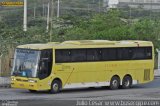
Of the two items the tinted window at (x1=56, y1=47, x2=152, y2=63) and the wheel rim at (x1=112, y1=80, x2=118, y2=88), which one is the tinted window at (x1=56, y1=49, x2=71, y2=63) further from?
the wheel rim at (x1=112, y1=80, x2=118, y2=88)

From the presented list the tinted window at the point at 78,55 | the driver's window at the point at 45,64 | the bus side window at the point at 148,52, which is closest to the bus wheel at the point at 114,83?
the tinted window at the point at 78,55

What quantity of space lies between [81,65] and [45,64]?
2.56 meters

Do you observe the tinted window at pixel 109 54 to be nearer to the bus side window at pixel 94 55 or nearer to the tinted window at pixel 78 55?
the bus side window at pixel 94 55

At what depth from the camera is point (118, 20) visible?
54156mm

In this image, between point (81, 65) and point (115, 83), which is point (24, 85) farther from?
point (115, 83)

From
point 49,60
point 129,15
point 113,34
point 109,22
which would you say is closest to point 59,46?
point 49,60

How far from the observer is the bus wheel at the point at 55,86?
28.4 meters

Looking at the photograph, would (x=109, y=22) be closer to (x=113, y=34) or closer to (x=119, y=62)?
(x=113, y=34)

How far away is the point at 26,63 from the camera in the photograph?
1113 inches

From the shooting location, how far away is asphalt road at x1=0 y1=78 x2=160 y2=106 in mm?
21172

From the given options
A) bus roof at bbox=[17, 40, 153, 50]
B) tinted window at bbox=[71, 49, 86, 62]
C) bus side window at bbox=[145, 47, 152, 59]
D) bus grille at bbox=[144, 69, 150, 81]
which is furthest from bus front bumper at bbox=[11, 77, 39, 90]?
bus side window at bbox=[145, 47, 152, 59]

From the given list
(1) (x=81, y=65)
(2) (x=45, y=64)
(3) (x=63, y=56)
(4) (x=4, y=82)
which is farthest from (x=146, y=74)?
(4) (x=4, y=82)

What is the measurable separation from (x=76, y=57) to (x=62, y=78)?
5.14 feet

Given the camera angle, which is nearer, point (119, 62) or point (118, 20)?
point (119, 62)
